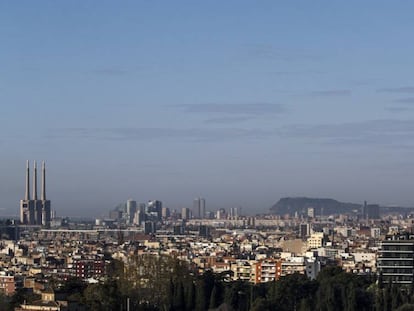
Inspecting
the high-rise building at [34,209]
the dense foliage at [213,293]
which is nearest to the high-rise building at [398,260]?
the dense foliage at [213,293]

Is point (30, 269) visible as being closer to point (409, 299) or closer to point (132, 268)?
point (132, 268)

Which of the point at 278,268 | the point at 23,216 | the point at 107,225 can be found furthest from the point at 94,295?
the point at 107,225

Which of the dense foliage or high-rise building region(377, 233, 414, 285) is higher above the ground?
high-rise building region(377, 233, 414, 285)

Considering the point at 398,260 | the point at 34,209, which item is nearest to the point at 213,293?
the point at 398,260

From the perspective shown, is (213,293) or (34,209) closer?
(213,293)

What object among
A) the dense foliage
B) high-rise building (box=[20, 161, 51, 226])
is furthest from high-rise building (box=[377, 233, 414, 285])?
high-rise building (box=[20, 161, 51, 226])

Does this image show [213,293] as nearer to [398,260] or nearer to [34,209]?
[398,260]

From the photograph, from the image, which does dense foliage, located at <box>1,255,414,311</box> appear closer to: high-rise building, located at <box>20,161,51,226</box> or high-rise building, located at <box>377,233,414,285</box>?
high-rise building, located at <box>377,233,414,285</box>

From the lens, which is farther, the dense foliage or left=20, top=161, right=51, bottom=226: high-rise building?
left=20, top=161, right=51, bottom=226: high-rise building
